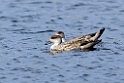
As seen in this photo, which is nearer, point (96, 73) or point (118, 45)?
point (96, 73)

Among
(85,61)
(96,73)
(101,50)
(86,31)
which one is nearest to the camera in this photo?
(96,73)

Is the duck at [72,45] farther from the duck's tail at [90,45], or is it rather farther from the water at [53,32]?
the water at [53,32]

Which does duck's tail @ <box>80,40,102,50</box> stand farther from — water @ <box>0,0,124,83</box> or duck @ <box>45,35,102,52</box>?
water @ <box>0,0,124,83</box>

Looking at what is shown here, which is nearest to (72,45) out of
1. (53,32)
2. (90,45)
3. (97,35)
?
(90,45)

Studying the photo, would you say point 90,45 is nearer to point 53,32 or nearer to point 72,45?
point 72,45

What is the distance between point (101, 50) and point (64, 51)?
131 centimetres

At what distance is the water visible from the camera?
19.3 metres

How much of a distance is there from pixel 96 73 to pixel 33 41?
492cm

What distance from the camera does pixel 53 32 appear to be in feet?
83.6

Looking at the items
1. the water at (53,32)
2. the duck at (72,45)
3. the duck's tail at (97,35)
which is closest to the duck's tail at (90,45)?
the duck at (72,45)

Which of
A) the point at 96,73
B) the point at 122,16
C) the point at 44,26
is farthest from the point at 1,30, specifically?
the point at 96,73

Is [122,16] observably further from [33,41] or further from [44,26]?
[33,41]

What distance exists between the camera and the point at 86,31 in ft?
83.8

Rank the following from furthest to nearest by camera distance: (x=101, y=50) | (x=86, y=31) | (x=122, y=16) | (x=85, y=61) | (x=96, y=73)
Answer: (x=122, y=16) < (x=86, y=31) < (x=101, y=50) < (x=85, y=61) < (x=96, y=73)
